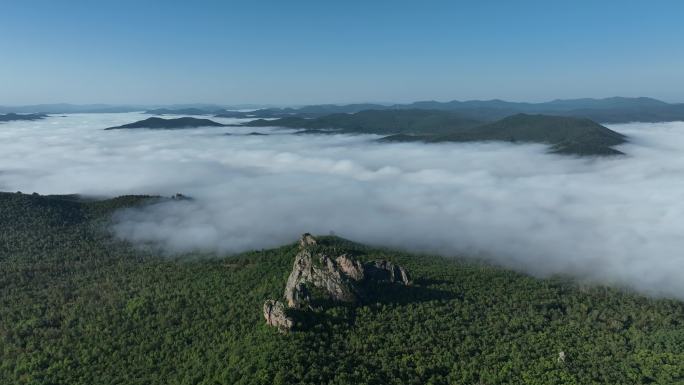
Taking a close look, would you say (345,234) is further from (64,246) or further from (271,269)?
(64,246)

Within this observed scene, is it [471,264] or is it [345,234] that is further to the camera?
[345,234]

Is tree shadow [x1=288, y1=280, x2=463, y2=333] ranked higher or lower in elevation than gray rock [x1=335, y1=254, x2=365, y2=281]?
lower

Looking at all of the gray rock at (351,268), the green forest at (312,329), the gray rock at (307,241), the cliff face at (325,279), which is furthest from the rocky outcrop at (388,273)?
the gray rock at (307,241)

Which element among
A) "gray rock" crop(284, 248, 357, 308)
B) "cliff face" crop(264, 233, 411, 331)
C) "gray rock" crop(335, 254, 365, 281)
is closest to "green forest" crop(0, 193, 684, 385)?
"cliff face" crop(264, 233, 411, 331)

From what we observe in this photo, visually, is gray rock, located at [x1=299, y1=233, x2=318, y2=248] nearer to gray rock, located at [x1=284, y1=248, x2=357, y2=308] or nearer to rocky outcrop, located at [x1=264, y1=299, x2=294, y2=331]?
gray rock, located at [x1=284, y1=248, x2=357, y2=308]

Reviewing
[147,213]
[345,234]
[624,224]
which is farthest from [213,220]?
[624,224]

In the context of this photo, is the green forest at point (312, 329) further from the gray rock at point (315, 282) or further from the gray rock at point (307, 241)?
the gray rock at point (307, 241)

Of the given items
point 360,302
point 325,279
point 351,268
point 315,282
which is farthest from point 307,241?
point 360,302

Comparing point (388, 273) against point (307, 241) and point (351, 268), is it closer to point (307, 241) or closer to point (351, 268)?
point (351, 268)
